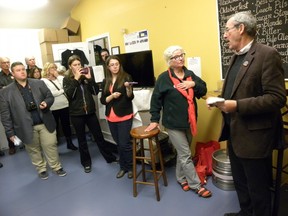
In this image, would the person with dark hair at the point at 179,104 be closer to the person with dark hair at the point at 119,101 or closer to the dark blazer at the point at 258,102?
the person with dark hair at the point at 119,101

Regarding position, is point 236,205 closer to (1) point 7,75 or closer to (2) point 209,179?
(2) point 209,179

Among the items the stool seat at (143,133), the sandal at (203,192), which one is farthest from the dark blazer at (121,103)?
the sandal at (203,192)

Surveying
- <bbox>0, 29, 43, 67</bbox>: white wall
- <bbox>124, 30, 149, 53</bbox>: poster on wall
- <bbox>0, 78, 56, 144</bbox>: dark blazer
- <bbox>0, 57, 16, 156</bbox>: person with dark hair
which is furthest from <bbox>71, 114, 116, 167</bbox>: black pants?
<bbox>0, 29, 43, 67</bbox>: white wall

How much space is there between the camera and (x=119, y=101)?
265 cm

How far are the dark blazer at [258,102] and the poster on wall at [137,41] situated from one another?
6.98 ft

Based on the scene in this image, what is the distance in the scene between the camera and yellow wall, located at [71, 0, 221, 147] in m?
2.60

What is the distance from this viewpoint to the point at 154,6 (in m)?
3.12

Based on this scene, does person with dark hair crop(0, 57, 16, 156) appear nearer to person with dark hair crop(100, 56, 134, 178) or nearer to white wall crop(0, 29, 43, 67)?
white wall crop(0, 29, 43, 67)

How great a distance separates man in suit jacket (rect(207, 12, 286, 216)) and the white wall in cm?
457

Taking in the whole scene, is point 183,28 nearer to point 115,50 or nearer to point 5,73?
point 115,50

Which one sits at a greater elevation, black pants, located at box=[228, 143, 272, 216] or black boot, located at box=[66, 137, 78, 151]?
black pants, located at box=[228, 143, 272, 216]

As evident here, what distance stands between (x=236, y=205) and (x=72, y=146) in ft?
9.04

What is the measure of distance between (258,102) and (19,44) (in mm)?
4880

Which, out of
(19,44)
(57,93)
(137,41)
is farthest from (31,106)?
(19,44)
